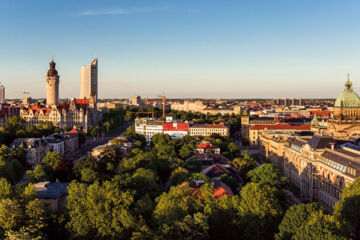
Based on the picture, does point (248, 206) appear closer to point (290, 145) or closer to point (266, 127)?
point (290, 145)

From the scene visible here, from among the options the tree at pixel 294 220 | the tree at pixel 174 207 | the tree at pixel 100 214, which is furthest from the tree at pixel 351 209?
the tree at pixel 100 214

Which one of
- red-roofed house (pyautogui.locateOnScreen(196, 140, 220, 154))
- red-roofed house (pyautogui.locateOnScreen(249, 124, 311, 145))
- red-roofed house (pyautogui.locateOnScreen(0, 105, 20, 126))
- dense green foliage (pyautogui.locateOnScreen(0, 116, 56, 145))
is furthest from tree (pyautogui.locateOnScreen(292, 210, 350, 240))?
red-roofed house (pyautogui.locateOnScreen(0, 105, 20, 126))

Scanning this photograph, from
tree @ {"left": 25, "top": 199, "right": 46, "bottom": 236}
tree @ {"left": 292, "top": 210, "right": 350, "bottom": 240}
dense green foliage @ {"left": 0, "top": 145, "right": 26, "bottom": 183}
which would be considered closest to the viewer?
tree @ {"left": 292, "top": 210, "right": 350, "bottom": 240}

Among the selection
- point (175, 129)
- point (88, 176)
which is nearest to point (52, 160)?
point (88, 176)

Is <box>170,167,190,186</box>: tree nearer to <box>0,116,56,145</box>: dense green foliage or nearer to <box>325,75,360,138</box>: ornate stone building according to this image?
<box>325,75,360,138</box>: ornate stone building

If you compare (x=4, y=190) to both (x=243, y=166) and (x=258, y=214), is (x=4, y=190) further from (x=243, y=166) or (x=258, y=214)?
(x=243, y=166)

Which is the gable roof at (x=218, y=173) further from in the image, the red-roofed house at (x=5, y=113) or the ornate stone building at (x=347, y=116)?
the red-roofed house at (x=5, y=113)

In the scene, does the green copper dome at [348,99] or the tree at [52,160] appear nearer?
the tree at [52,160]
